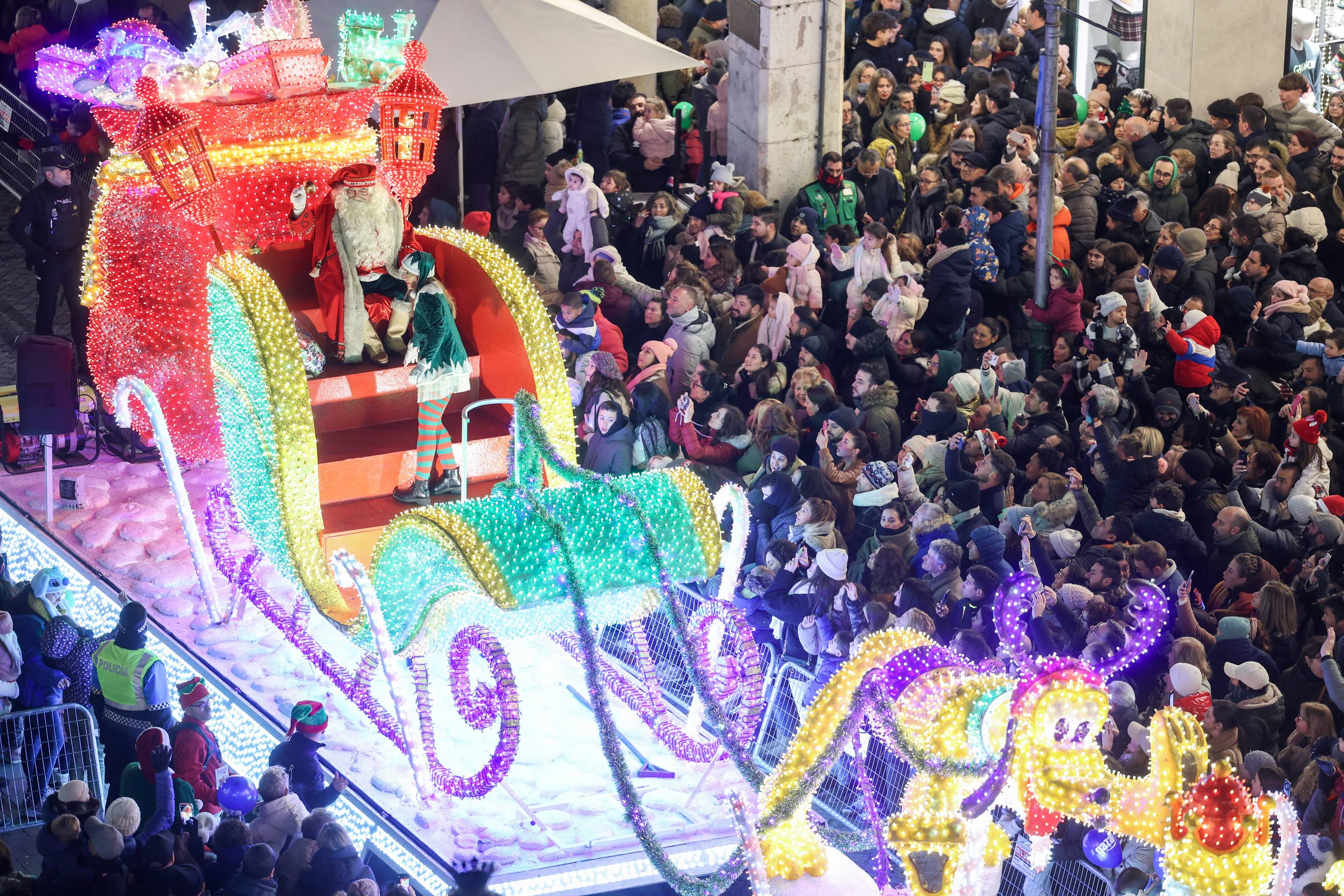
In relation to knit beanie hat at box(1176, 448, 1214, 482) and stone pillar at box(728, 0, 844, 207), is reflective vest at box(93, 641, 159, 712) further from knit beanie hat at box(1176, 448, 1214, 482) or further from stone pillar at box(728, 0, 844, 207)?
stone pillar at box(728, 0, 844, 207)

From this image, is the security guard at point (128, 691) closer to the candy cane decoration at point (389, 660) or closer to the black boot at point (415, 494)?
the candy cane decoration at point (389, 660)

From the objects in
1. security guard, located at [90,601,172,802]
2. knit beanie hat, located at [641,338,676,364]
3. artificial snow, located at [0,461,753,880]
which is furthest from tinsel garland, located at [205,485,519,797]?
knit beanie hat, located at [641,338,676,364]

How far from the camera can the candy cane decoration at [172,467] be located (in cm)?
952

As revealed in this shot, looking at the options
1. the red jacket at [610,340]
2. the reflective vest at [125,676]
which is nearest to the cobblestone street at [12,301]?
the red jacket at [610,340]

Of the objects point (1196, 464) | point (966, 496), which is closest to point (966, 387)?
point (966, 496)

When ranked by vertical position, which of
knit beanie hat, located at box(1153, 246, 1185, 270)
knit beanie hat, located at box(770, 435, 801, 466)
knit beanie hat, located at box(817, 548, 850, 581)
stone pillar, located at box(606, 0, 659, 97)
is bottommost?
knit beanie hat, located at box(817, 548, 850, 581)

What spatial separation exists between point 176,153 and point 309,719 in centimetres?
301

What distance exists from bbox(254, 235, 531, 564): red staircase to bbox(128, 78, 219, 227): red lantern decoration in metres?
0.42

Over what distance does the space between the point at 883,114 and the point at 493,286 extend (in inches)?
226

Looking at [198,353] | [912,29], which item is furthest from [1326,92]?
[198,353]

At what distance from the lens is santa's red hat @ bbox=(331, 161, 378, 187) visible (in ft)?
29.8

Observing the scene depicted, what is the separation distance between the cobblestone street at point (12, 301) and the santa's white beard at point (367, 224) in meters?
4.26

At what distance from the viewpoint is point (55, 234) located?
12492 mm

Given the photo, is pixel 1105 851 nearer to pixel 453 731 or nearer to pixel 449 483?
pixel 453 731
